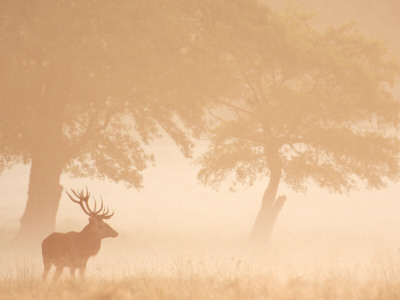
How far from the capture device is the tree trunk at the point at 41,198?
2277 centimetres

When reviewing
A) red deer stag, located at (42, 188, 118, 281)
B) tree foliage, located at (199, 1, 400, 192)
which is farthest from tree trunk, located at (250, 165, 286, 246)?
red deer stag, located at (42, 188, 118, 281)

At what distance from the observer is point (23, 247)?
22.2 m

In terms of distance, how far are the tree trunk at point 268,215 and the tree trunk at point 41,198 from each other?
9.53 meters

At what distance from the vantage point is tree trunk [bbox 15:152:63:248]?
74.7 feet

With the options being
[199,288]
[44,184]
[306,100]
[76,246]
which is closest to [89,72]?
[44,184]

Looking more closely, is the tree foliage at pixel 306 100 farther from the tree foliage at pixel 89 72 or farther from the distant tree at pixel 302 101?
the tree foliage at pixel 89 72

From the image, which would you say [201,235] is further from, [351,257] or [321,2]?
[321,2]

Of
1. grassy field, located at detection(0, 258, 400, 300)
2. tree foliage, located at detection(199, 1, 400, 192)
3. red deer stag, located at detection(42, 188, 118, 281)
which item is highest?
tree foliage, located at detection(199, 1, 400, 192)

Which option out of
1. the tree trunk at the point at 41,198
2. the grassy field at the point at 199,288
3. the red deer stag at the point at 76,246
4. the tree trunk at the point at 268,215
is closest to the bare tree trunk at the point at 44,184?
the tree trunk at the point at 41,198

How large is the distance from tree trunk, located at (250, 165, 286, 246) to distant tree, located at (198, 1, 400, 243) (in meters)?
0.05

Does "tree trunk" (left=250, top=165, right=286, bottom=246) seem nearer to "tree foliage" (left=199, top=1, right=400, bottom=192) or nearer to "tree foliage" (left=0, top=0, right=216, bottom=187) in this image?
"tree foliage" (left=199, top=1, right=400, bottom=192)

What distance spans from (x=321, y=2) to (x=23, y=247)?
631 ft

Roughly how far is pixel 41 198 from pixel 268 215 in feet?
35.3

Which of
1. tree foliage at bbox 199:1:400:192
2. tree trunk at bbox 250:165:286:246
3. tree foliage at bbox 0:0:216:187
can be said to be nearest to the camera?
tree foliage at bbox 0:0:216:187
